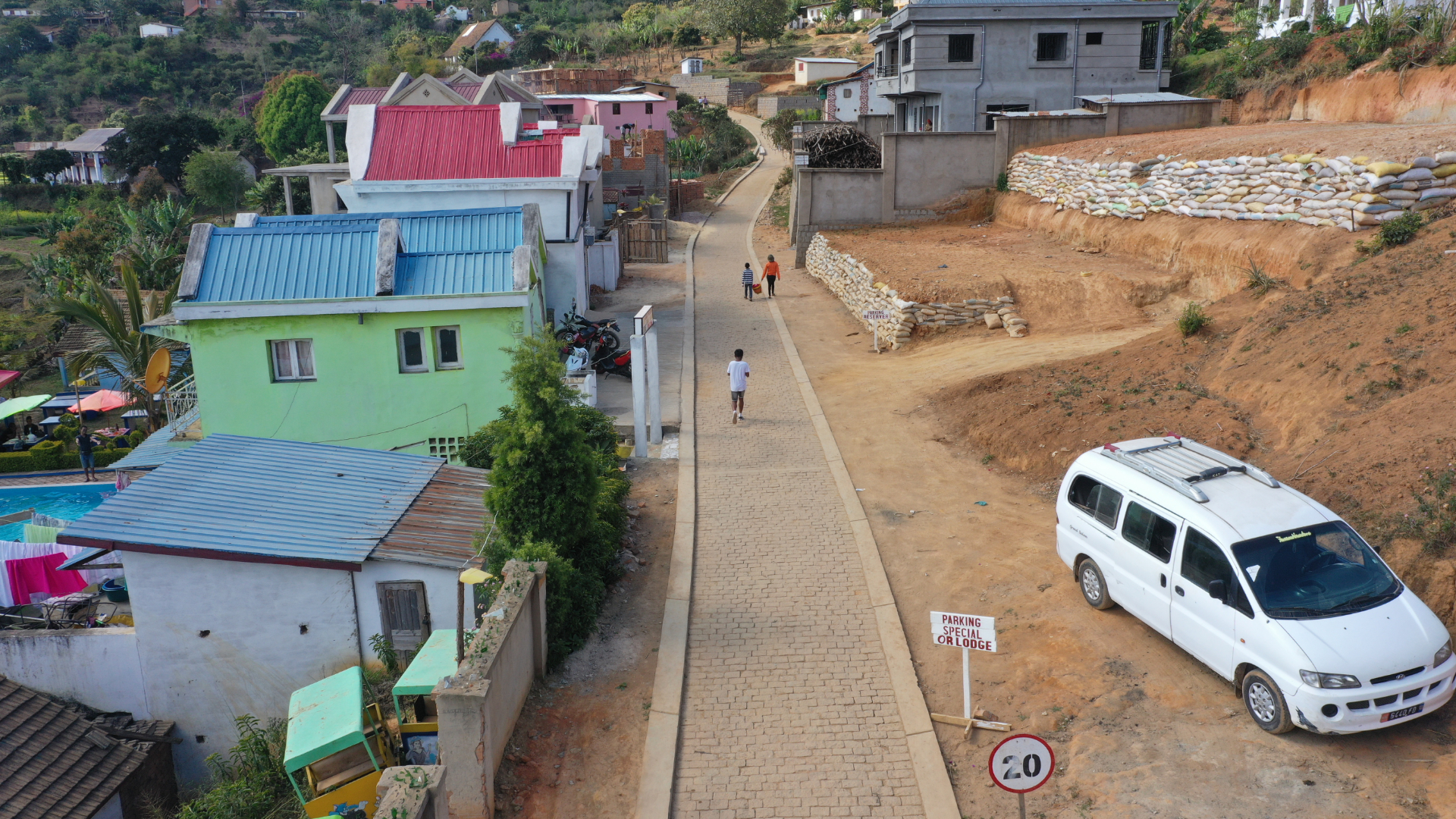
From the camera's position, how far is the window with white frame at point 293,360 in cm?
1759

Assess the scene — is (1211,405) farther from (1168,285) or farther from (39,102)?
(39,102)

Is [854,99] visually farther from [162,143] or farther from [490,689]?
[490,689]

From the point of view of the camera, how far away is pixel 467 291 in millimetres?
17516

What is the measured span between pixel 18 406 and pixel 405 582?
2326 cm

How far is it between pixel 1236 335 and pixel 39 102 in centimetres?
10649

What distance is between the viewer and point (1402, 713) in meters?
7.83

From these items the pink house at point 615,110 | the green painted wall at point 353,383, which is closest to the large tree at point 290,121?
the pink house at point 615,110

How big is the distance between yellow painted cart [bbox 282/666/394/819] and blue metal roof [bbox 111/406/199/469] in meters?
8.22

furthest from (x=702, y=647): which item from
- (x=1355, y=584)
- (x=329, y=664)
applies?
(x=1355, y=584)

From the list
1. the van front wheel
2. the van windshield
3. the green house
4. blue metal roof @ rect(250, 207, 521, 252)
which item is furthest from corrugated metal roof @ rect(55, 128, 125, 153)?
the van front wheel

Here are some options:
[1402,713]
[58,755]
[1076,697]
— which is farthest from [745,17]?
[1402,713]

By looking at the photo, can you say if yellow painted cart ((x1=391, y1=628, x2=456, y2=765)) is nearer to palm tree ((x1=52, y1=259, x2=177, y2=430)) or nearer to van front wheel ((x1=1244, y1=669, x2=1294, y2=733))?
van front wheel ((x1=1244, y1=669, x2=1294, y2=733))

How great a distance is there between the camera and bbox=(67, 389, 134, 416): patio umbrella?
Answer: 90.6ft

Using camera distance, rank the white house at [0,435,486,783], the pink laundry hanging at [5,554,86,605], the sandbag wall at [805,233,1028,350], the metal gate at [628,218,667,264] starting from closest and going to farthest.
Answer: the white house at [0,435,486,783], the pink laundry hanging at [5,554,86,605], the sandbag wall at [805,233,1028,350], the metal gate at [628,218,667,264]
